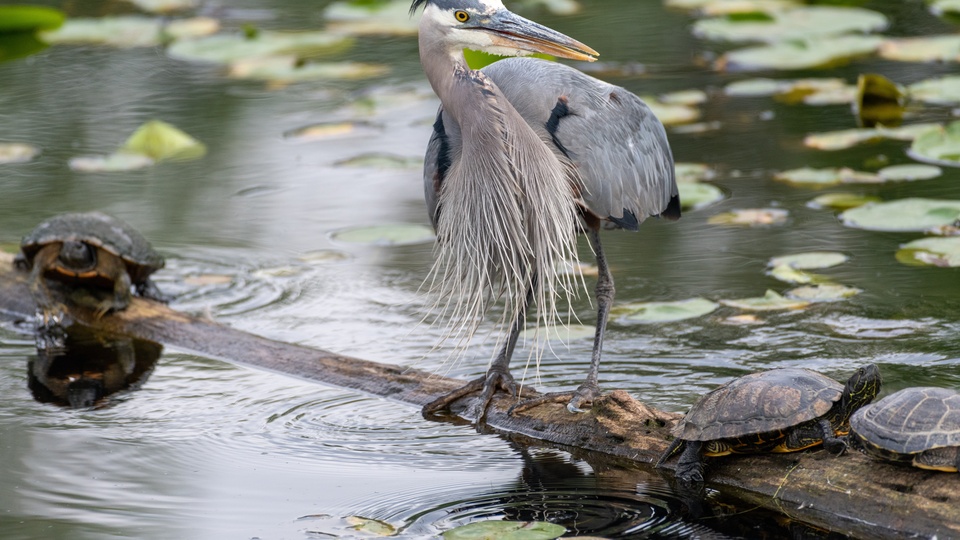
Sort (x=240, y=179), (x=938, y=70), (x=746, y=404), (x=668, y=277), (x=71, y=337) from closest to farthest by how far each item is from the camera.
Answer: (x=746, y=404), (x=71, y=337), (x=668, y=277), (x=240, y=179), (x=938, y=70)

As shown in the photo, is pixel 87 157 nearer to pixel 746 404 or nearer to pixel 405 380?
pixel 405 380

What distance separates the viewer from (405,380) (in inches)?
201

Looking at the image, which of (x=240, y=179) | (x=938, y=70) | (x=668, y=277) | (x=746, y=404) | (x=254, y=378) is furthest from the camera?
(x=938, y=70)

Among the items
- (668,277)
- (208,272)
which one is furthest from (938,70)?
(208,272)

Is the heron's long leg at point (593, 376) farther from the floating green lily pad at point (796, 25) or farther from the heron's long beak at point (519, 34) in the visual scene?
the floating green lily pad at point (796, 25)

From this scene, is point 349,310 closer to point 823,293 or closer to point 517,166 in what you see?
point 517,166

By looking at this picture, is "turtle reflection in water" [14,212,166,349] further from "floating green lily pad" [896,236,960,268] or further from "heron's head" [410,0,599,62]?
"floating green lily pad" [896,236,960,268]

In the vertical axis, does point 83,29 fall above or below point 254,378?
above

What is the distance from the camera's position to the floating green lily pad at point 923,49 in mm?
10172

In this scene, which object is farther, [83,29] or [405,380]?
[83,29]

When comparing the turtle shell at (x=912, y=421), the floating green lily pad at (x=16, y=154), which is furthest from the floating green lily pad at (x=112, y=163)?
the turtle shell at (x=912, y=421)

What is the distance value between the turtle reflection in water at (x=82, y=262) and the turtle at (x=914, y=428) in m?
3.67

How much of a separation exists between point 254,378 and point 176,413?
0.45m

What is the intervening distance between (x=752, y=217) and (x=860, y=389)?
3308 millimetres
